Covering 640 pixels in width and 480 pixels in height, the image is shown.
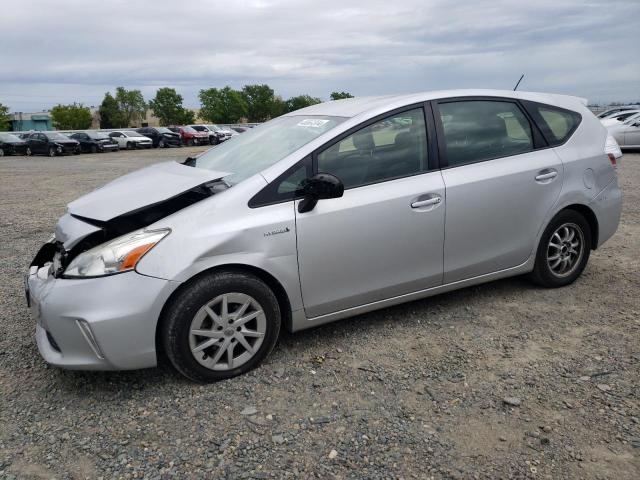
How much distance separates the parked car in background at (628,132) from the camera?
1662 cm

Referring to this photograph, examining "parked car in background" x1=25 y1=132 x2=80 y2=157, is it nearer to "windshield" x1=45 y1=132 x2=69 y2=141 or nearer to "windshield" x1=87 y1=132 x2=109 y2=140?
"windshield" x1=45 y1=132 x2=69 y2=141

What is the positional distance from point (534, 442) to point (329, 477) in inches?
39.2

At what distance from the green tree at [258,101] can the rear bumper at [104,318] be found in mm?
88615

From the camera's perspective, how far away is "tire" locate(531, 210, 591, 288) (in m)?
4.18

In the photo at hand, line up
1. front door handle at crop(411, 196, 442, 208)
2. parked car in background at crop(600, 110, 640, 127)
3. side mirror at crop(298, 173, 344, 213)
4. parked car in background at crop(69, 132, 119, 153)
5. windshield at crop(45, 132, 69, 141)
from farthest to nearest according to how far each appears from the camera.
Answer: parked car in background at crop(69, 132, 119, 153), windshield at crop(45, 132, 69, 141), parked car in background at crop(600, 110, 640, 127), front door handle at crop(411, 196, 442, 208), side mirror at crop(298, 173, 344, 213)

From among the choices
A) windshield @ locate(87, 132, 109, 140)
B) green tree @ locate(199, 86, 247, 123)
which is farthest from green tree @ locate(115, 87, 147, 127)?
windshield @ locate(87, 132, 109, 140)

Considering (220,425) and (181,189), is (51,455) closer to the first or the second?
(220,425)

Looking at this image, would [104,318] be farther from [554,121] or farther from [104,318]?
[554,121]

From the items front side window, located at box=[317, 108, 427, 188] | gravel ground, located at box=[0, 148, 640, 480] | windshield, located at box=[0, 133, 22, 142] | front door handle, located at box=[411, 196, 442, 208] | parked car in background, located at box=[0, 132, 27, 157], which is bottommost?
gravel ground, located at box=[0, 148, 640, 480]

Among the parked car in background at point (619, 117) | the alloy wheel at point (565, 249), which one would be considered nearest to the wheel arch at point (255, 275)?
the alloy wheel at point (565, 249)

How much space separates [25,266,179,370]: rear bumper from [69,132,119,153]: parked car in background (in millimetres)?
31740

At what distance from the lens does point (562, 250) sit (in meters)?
4.31

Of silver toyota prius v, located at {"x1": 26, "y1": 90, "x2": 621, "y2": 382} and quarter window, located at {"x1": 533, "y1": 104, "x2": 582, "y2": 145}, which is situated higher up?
quarter window, located at {"x1": 533, "y1": 104, "x2": 582, "y2": 145}

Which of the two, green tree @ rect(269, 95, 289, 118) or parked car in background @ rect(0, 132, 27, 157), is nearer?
parked car in background @ rect(0, 132, 27, 157)
